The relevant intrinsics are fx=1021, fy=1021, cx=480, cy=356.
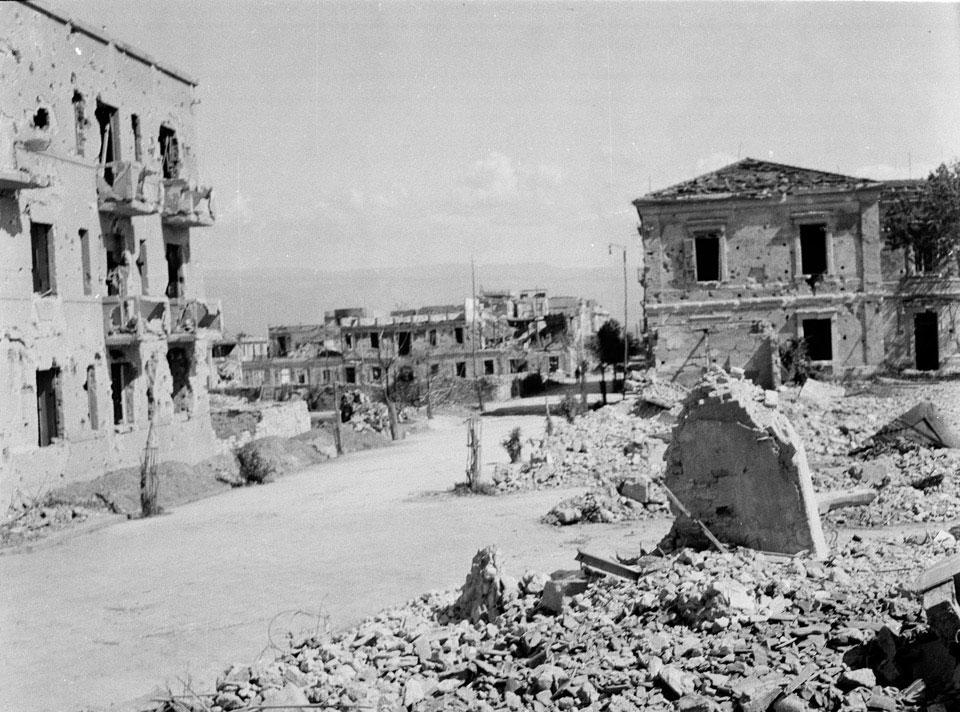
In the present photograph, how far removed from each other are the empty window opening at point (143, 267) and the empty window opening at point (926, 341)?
2138 centimetres

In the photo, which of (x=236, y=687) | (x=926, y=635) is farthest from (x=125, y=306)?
(x=926, y=635)

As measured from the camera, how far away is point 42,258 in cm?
2009

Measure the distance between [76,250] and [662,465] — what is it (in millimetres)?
12611

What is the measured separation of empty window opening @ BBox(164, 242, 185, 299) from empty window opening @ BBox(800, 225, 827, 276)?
56.6 feet

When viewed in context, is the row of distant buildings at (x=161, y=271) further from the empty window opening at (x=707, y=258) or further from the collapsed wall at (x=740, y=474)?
the collapsed wall at (x=740, y=474)

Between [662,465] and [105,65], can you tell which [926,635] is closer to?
[662,465]

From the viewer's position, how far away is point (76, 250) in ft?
68.9

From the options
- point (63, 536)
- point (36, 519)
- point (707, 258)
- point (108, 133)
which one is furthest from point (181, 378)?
point (707, 258)

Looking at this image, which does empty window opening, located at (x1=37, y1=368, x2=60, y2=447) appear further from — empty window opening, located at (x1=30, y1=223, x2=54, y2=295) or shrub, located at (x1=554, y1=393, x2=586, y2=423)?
shrub, located at (x1=554, y1=393, x2=586, y2=423)

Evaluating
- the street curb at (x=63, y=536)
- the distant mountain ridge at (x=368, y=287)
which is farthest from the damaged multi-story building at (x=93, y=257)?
the distant mountain ridge at (x=368, y=287)

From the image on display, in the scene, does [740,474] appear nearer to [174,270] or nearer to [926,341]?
[174,270]

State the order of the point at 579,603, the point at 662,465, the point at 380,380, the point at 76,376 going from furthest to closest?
the point at 380,380
the point at 76,376
the point at 662,465
the point at 579,603

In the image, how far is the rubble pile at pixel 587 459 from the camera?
19.8m

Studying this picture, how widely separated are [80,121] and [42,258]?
355 centimetres
